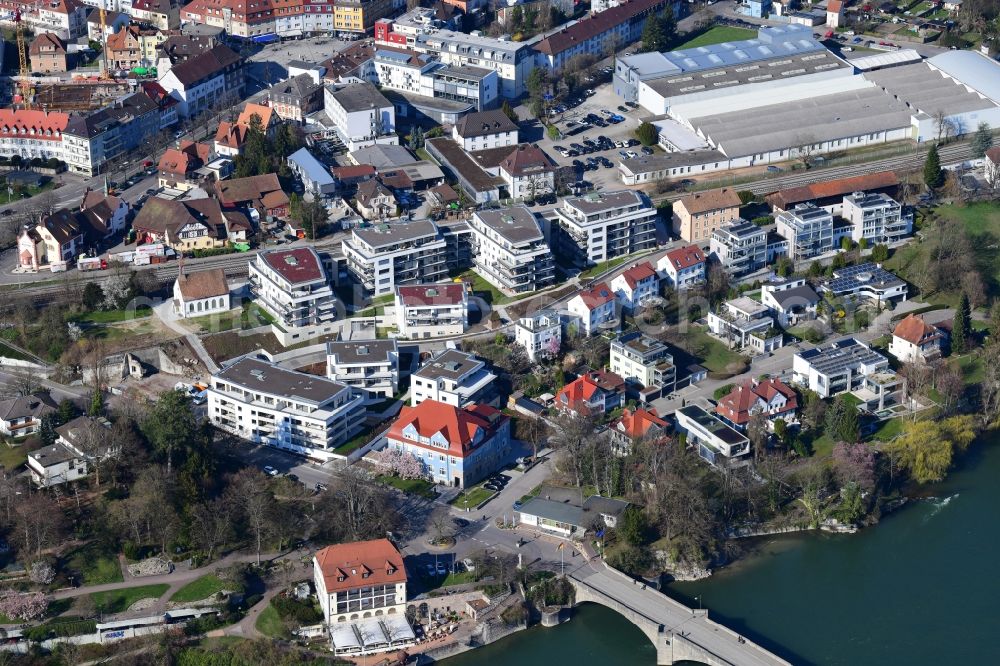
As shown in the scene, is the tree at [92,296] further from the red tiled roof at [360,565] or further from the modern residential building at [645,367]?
the modern residential building at [645,367]

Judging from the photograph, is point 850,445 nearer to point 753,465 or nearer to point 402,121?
point 753,465

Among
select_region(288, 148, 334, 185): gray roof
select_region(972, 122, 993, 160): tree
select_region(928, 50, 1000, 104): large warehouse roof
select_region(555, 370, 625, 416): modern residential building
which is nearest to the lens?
select_region(555, 370, 625, 416): modern residential building

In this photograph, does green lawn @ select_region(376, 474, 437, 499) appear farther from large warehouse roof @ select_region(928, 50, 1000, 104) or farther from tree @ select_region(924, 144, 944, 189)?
large warehouse roof @ select_region(928, 50, 1000, 104)

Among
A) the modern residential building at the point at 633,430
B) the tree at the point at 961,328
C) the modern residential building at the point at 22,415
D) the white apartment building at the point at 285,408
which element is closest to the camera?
the modern residential building at the point at 633,430

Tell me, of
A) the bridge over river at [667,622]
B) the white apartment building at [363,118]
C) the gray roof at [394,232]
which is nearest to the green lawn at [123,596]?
the bridge over river at [667,622]

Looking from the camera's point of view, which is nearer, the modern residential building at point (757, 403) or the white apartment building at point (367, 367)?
the modern residential building at point (757, 403)

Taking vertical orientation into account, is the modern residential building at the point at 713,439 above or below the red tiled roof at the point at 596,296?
below

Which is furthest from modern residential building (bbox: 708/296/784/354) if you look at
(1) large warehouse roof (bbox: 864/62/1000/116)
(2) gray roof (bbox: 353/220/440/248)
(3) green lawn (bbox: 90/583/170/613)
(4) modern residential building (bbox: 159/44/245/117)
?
(4) modern residential building (bbox: 159/44/245/117)
